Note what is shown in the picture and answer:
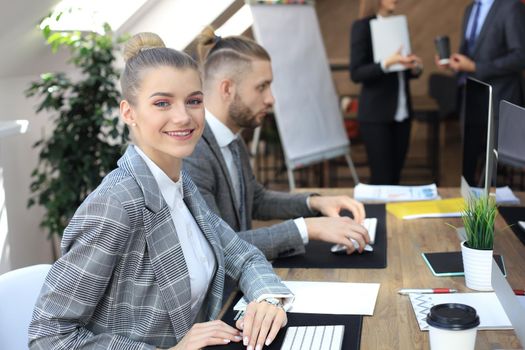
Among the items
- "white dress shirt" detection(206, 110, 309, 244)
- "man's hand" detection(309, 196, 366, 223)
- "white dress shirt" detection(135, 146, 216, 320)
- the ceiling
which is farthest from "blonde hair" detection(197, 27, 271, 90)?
the ceiling

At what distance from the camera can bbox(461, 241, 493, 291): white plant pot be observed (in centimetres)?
149

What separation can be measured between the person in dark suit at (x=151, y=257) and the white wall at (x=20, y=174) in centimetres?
162

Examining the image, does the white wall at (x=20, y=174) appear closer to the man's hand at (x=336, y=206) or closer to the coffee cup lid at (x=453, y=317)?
the man's hand at (x=336, y=206)

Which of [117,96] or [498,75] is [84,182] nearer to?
[117,96]

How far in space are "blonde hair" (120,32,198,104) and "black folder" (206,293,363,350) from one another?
1.62 feet

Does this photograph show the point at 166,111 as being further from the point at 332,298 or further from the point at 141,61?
the point at 332,298

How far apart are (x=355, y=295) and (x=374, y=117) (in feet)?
7.71

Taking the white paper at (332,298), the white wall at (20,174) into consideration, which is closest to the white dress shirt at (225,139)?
the white paper at (332,298)

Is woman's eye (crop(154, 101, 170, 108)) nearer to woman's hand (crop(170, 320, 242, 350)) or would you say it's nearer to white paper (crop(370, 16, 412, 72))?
woman's hand (crop(170, 320, 242, 350))

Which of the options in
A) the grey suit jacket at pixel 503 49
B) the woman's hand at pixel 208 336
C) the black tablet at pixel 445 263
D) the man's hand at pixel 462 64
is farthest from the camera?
the man's hand at pixel 462 64

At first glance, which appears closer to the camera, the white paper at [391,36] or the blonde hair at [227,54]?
the blonde hair at [227,54]

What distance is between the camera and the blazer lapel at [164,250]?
52.9 inches

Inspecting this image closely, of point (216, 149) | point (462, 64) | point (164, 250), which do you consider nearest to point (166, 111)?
point (164, 250)

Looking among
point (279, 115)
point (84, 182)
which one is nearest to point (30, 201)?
point (84, 182)
